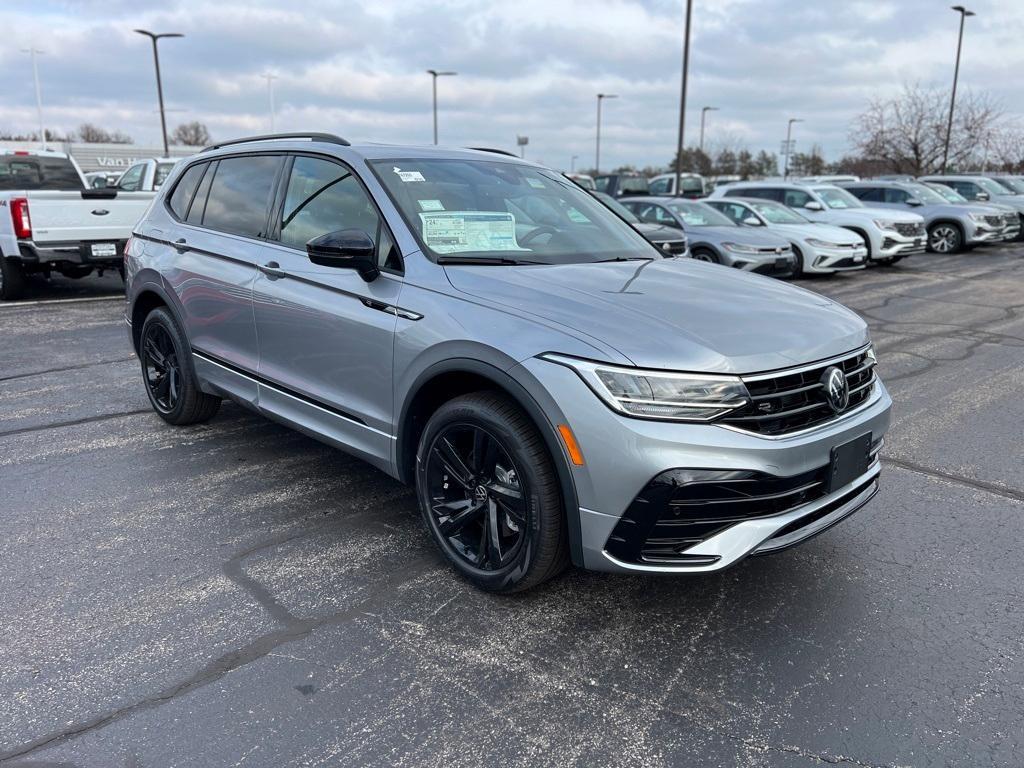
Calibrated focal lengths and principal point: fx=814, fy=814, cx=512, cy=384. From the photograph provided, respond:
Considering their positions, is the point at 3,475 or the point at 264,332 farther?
the point at 3,475

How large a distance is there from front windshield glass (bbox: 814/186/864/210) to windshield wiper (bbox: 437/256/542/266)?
15.1 m

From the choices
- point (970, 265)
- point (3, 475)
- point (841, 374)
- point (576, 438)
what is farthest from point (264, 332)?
point (970, 265)

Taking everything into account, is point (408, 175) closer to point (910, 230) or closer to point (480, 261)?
point (480, 261)

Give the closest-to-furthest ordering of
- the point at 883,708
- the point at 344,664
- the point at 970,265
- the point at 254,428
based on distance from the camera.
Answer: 1. the point at 883,708
2. the point at 344,664
3. the point at 254,428
4. the point at 970,265

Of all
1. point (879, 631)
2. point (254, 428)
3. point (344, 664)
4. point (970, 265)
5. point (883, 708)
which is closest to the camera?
point (883, 708)

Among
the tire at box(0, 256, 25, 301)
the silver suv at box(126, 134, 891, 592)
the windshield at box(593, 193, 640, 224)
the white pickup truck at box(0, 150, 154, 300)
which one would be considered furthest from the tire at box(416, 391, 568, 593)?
the tire at box(0, 256, 25, 301)

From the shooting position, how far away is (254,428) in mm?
5457

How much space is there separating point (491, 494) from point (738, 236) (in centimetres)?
1104

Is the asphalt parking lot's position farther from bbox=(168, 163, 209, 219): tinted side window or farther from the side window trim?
bbox=(168, 163, 209, 219): tinted side window

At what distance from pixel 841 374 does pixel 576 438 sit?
1094 millimetres

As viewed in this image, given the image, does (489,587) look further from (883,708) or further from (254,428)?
(254,428)

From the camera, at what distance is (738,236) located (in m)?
13.2

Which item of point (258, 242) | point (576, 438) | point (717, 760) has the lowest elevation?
point (717, 760)

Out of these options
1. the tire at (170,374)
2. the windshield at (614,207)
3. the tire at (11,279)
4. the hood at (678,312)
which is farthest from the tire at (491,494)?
the tire at (11,279)
